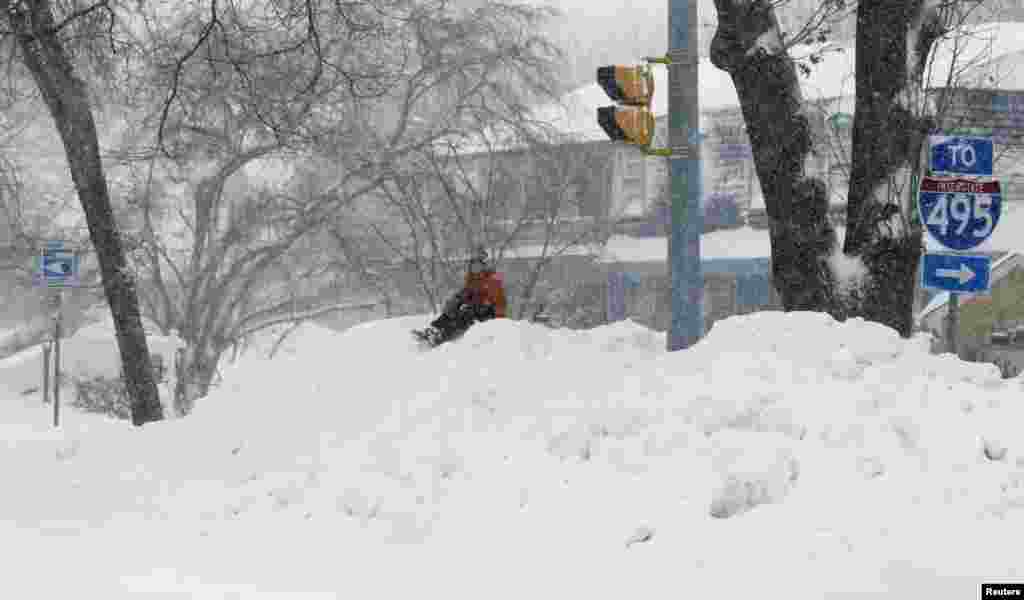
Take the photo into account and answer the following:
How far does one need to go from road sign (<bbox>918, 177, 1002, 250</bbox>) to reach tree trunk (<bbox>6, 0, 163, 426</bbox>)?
8.86 metres

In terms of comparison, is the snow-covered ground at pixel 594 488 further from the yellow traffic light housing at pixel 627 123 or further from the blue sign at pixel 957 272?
the blue sign at pixel 957 272

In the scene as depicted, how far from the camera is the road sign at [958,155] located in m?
10.4

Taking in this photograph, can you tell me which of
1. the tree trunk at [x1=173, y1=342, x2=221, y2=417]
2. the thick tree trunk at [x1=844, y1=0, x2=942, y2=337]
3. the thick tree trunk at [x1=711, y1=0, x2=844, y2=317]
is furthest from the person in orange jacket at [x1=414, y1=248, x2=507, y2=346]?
the tree trunk at [x1=173, y1=342, x2=221, y2=417]

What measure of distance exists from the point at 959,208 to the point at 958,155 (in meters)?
0.44

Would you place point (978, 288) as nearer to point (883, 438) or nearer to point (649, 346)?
point (649, 346)

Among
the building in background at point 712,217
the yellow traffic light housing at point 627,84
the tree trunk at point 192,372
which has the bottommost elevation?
the tree trunk at point 192,372

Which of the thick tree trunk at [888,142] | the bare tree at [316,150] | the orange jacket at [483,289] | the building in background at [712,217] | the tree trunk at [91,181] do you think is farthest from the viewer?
the building in background at [712,217]

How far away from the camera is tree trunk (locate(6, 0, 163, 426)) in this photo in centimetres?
1423

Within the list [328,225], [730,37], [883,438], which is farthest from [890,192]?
[328,225]

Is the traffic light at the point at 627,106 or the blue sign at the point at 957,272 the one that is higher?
the traffic light at the point at 627,106

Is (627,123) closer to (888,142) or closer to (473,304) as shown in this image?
(888,142)

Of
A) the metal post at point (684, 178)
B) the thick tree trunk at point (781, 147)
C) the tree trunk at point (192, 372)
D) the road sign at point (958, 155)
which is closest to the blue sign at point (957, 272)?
the road sign at point (958, 155)

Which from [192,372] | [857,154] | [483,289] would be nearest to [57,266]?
[192,372]

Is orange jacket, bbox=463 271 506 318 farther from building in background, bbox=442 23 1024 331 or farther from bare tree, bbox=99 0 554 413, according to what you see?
building in background, bbox=442 23 1024 331
